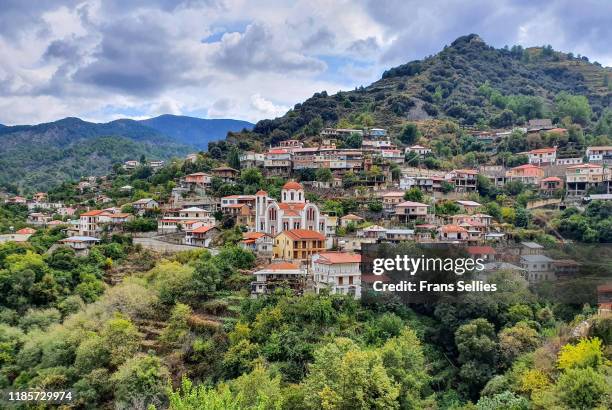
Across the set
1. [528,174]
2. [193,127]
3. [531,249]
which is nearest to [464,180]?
[528,174]

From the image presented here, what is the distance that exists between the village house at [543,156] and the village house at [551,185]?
171 inches

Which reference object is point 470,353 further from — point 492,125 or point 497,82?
point 497,82

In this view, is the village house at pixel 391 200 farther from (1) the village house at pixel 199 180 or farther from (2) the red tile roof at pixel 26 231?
(2) the red tile roof at pixel 26 231

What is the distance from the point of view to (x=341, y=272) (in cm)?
2200

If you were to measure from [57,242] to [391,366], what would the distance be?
20.9m

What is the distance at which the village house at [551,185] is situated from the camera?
3459 centimetres

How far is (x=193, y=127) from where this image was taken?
174000 millimetres

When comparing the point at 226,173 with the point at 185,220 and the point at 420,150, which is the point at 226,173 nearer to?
the point at 185,220

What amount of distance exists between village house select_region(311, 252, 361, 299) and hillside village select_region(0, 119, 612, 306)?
43 mm

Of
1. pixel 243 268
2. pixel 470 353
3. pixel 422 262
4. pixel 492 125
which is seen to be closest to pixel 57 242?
pixel 243 268

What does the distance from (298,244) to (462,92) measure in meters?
42.8

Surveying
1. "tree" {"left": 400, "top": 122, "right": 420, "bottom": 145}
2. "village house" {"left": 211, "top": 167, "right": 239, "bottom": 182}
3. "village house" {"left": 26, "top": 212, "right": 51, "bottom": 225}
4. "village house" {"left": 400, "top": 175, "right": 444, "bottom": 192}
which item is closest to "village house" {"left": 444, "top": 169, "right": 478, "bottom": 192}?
"village house" {"left": 400, "top": 175, "right": 444, "bottom": 192}

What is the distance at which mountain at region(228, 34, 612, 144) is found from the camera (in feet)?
173

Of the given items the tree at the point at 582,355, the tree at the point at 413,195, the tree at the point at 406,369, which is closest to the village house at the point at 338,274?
the tree at the point at 406,369
